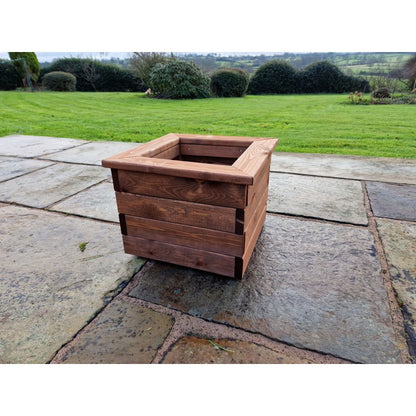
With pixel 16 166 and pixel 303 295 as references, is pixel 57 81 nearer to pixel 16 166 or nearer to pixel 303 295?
pixel 16 166

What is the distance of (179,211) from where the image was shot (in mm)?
1585

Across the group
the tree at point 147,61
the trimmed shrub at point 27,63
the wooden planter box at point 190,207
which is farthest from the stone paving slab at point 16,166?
the trimmed shrub at point 27,63

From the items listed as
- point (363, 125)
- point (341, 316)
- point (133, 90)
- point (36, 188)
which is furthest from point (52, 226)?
point (133, 90)

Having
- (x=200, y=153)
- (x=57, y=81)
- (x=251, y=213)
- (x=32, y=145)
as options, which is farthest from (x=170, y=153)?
(x=57, y=81)

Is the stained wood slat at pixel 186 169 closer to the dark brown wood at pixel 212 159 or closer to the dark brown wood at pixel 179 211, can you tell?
the dark brown wood at pixel 179 211

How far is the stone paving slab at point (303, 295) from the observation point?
1318mm

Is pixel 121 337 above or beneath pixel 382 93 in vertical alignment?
above

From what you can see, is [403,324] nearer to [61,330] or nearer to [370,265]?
[370,265]

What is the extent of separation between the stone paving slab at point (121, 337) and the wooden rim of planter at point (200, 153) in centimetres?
69

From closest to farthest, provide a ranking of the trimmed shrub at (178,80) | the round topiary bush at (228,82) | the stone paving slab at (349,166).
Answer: the stone paving slab at (349,166) → the trimmed shrub at (178,80) → the round topiary bush at (228,82)

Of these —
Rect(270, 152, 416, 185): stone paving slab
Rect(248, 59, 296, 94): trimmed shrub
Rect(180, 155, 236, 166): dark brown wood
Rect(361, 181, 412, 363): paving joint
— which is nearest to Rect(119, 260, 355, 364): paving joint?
Rect(361, 181, 412, 363): paving joint

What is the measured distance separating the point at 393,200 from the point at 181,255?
1994mm

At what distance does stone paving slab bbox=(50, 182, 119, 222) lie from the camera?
2.46 meters

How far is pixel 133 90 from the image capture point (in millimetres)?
18781
